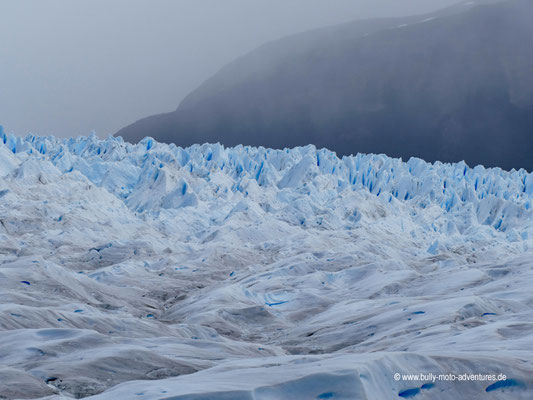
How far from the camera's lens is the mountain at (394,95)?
6116 centimetres

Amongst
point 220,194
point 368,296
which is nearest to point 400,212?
point 220,194

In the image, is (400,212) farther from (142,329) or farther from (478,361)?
(478,361)

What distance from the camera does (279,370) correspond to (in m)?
3.65

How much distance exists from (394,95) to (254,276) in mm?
60319

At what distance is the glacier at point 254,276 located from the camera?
3867mm

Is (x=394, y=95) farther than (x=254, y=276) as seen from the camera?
Yes

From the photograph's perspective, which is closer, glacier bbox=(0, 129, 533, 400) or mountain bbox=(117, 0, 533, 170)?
glacier bbox=(0, 129, 533, 400)

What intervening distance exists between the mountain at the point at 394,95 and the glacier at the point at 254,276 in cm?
2844

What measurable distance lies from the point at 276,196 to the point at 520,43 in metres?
55.9

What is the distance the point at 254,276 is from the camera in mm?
13469

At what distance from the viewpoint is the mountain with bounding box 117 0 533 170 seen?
6116 centimetres

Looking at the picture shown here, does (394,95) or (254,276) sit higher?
(254,276)

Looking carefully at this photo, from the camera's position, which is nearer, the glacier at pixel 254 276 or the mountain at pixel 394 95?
the glacier at pixel 254 276

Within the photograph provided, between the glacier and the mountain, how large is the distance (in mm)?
28444
